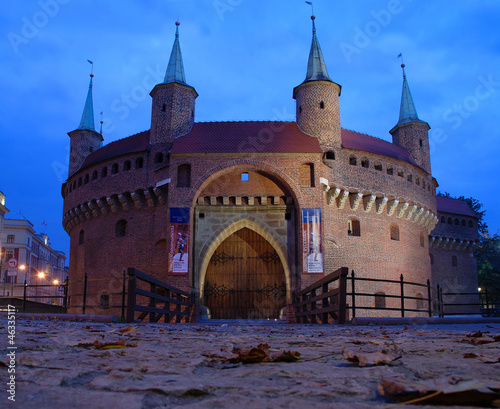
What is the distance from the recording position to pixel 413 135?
33250mm

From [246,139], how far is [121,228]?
8447 mm

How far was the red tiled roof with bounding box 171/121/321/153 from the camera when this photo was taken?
24.4 m

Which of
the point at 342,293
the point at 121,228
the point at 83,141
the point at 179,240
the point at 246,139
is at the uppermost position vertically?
the point at 83,141

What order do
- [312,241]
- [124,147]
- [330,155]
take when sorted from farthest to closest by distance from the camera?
[124,147] < [330,155] < [312,241]

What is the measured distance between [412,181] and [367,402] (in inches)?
1129

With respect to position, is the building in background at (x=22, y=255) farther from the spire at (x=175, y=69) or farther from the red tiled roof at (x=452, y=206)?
the red tiled roof at (x=452, y=206)

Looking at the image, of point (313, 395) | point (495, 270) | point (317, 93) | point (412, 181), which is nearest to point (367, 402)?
point (313, 395)

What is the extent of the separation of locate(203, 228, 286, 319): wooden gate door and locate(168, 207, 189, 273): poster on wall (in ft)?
8.65

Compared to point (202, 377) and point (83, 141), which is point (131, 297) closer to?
point (202, 377)

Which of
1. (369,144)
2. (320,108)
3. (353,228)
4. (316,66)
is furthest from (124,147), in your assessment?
(369,144)

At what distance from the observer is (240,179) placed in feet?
81.6

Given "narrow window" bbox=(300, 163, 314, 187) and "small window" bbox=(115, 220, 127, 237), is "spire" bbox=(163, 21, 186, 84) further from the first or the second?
"narrow window" bbox=(300, 163, 314, 187)

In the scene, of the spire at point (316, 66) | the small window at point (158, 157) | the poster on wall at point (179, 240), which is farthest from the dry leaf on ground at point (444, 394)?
the spire at point (316, 66)

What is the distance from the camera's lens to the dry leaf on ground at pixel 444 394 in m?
2.02
